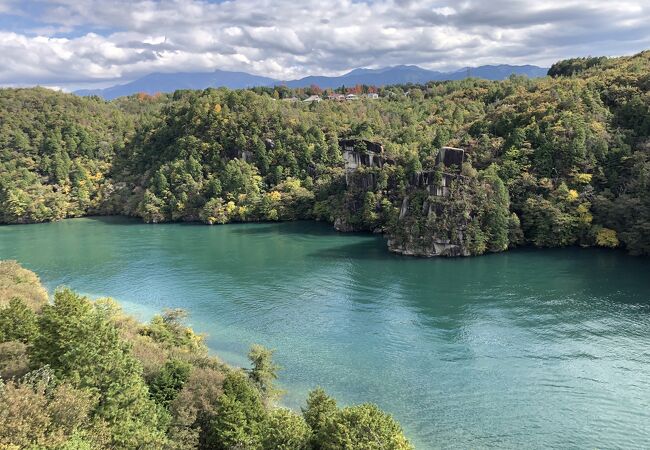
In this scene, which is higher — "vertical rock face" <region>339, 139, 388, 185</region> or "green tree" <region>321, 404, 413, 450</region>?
"vertical rock face" <region>339, 139, 388, 185</region>

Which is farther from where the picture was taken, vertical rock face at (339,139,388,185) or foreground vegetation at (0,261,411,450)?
vertical rock face at (339,139,388,185)

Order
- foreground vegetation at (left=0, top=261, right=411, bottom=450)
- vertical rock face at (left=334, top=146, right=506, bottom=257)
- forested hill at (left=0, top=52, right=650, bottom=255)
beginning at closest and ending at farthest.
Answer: foreground vegetation at (left=0, top=261, right=411, bottom=450) → vertical rock face at (left=334, top=146, right=506, bottom=257) → forested hill at (left=0, top=52, right=650, bottom=255)

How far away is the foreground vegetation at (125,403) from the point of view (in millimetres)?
15078

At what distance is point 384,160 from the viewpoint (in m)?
72.4

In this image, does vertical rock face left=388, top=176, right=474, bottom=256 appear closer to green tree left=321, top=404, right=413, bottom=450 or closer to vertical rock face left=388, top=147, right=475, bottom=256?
vertical rock face left=388, top=147, right=475, bottom=256

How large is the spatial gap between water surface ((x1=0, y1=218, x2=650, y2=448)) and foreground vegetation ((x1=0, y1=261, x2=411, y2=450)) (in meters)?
6.85

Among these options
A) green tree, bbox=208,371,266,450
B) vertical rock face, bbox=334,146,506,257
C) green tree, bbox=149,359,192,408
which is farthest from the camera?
vertical rock face, bbox=334,146,506,257

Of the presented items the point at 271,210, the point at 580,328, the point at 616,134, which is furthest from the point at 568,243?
the point at 271,210

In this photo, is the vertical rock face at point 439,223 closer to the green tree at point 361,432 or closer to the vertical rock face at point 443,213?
the vertical rock face at point 443,213

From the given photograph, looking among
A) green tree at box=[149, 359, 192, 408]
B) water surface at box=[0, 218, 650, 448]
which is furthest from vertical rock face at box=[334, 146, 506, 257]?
green tree at box=[149, 359, 192, 408]

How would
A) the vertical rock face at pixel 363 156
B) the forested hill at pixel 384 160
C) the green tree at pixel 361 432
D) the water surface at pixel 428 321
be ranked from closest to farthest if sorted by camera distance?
the green tree at pixel 361 432
the water surface at pixel 428 321
the forested hill at pixel 384 160
the vertical rock face at pixel 363 156

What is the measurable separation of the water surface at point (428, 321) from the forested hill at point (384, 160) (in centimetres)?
481

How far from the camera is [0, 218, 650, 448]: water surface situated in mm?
24094

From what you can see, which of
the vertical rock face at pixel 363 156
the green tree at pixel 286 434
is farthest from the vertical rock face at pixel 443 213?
the green tree at pixel 286 434
